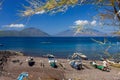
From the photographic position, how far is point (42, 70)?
32.8 meters

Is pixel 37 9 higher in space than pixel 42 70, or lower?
→ higher

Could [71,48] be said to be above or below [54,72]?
above

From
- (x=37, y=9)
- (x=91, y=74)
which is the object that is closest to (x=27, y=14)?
(x=37, y=9)

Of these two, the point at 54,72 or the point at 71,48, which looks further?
the point at 71,48

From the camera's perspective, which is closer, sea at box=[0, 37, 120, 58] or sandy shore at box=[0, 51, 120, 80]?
sea at box=[0, 37, 120, 58]

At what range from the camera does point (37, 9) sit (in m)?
5.19

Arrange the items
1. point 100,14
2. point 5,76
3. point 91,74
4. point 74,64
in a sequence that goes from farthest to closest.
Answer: point 74,64, point 91,74, point 5,76, point 100,14

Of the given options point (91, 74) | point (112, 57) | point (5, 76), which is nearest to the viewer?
point (112, 57)

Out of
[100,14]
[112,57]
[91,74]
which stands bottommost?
[91,74]

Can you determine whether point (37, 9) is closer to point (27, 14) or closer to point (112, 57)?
point (27, 14)

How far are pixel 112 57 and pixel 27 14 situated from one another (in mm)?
1569

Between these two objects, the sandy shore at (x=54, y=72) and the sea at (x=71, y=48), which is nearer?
the sea at (x=71, y=48)

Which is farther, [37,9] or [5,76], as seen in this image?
[5,76]

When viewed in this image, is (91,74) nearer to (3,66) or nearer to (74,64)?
(74,64)
